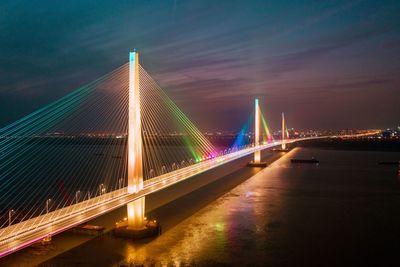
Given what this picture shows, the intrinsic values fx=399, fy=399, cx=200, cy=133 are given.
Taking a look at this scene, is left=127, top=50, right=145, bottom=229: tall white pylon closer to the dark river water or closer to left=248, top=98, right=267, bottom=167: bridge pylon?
the dark river water

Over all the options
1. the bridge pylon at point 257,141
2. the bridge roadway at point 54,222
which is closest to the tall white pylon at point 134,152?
the bridge roadway at point 54,222

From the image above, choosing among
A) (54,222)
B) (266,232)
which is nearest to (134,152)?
(54,222)

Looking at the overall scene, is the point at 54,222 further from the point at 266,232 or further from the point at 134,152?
the point at 266,232

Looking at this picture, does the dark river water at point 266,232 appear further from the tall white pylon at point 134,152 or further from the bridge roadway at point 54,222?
the bridge roadway at point 54,222

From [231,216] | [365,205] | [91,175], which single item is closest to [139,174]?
[231,216]

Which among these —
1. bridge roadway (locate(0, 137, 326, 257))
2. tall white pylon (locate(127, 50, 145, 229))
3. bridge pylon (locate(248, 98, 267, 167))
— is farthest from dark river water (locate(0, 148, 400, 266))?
bridge pylon (locate(248, 98, 267, 167))

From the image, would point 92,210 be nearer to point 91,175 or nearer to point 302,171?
point 91,175
